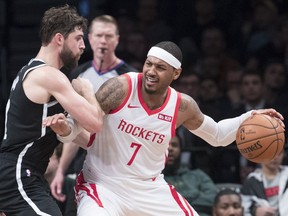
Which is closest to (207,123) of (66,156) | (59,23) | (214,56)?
(59,23)

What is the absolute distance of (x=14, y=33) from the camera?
12469 millimetres

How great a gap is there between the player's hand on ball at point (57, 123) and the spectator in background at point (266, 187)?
10.9ft

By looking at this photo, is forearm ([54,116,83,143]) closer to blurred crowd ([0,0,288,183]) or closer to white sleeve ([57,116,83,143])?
white sleeve ([57,116,83,143])

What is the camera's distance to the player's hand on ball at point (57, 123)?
619 centimetres

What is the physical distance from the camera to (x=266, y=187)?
9.28 m

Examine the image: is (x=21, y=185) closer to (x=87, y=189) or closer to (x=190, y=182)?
(x=87, y=189)

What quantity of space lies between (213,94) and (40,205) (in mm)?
4920

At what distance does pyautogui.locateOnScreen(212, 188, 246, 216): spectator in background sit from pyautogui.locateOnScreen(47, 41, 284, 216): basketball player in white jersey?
2.00 meters

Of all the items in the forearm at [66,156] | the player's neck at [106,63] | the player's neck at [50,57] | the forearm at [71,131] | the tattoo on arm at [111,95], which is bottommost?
the forearm at [66,156]

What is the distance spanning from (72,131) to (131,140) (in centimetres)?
54

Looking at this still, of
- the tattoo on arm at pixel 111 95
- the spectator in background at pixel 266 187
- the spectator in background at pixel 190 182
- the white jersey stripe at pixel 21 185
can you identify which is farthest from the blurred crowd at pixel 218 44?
the white jersey stripe at pixel 21 185

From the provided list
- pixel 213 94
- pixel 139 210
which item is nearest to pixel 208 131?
pixel 139 210

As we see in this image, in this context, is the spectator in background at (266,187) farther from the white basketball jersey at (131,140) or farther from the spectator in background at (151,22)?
the spectator in background at (151,22)

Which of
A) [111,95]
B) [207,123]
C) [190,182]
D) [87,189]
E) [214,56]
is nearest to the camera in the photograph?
[111,95]
